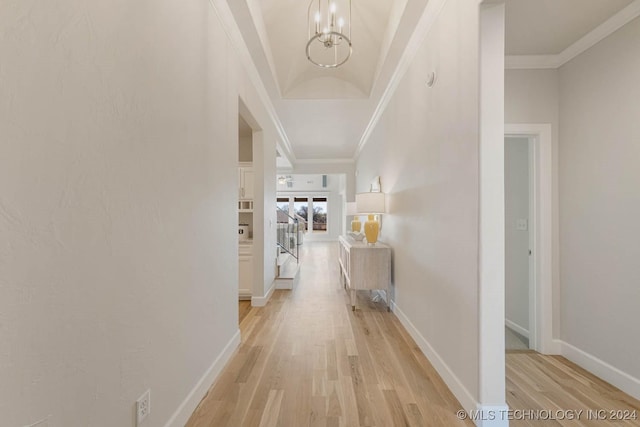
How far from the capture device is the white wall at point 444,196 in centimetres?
172

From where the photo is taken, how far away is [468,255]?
176 centimetres

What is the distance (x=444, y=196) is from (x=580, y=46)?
172cm

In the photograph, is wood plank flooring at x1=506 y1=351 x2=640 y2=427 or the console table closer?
wood plank flooring at x1=506 y1=351 x2=640 y2=427

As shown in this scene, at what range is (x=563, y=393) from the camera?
77.3 inches

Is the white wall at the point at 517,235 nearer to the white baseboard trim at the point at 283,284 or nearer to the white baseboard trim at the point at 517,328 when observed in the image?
the white baseboard trim at the point at 517,328

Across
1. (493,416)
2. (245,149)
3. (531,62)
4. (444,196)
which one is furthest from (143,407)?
(245,149)

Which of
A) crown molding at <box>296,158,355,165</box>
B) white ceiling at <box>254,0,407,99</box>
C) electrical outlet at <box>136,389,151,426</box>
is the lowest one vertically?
electrical outlet at <box>136,389,151,426</box>

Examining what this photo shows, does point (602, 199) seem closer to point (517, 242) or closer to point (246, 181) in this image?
Answer: point (517, 242)

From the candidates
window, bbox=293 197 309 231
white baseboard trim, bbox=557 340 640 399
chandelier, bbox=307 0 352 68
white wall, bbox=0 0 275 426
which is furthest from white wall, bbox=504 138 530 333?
window, bbox=293 197 309 231

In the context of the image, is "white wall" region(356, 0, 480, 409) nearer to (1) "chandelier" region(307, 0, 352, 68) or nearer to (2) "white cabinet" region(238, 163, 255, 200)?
(1) "chandelier" region(307, 0, 352, 68)

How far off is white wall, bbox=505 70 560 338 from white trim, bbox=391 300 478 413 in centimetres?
117

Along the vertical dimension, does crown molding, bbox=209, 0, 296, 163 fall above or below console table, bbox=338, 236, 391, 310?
above

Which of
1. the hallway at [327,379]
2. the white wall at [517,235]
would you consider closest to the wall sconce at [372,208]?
the hallway at [327,379]

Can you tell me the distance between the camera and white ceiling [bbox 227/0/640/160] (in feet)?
6.89
